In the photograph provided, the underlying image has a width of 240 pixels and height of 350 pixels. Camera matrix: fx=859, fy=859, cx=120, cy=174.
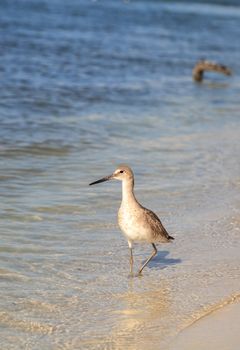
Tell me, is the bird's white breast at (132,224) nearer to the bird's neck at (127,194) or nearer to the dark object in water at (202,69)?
the bird's neck at (127,194)

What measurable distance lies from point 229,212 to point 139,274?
2.09 meters

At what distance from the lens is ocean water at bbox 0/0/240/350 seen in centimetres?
598

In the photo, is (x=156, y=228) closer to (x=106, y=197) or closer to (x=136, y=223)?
(x=136, y=223)

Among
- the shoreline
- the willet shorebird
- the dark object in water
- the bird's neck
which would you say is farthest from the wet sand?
the dark object in water

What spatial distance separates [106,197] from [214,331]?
12.9ft

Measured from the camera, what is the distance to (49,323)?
5777 mm

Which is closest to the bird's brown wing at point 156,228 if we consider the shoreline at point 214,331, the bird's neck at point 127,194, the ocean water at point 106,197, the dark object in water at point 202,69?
the bird's neck at point 127,194

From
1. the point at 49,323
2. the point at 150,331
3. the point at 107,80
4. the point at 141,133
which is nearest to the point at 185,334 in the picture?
the point at 150,331

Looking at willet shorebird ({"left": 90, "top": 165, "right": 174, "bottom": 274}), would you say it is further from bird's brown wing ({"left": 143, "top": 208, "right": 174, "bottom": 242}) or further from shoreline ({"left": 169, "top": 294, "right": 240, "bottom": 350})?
shoreline ({"left": 169, "top": 294, "right": 240, "bottom": 350})

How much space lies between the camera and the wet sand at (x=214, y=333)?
523 centimetres

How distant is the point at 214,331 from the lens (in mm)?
5508

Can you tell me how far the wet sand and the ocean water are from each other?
107mm

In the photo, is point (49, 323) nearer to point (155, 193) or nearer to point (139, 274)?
point (139, 274)

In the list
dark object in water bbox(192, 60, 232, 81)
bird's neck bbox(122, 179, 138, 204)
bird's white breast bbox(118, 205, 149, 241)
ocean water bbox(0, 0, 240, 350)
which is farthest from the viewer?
dark object in water bbox(192, 60, 232, 81)
